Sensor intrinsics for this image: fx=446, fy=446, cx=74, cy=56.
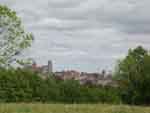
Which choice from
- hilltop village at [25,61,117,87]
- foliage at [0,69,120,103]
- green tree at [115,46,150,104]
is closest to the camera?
foliage at [0,69,120,103]

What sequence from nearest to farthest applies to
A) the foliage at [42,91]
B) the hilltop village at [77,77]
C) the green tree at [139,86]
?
1. the foliage at [42,91]
2. the green tree at [139,86]
3. the hilltop village at [77,77]


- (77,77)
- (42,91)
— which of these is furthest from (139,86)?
(77,77)

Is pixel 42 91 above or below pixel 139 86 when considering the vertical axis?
below

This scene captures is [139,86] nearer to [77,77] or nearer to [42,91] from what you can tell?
[42,91]

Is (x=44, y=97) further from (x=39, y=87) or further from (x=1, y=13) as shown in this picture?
(x=1, y=13)

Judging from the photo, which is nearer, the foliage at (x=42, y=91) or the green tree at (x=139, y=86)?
the foliage at (x=42, y=91)

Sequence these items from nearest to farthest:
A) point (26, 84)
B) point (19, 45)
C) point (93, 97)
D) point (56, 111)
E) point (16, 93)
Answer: point (56, 111)
point (19, 45)
point (16, 93)
point (26, 84)
point (93, 97)

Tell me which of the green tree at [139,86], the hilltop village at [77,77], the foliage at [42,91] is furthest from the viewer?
the hilltop village at [77,77]

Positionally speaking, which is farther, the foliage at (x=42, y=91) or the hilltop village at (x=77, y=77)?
the hilltop village at (x=77, y=77)

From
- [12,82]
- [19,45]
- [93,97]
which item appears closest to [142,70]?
[93,97]

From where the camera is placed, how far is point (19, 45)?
3566 cm

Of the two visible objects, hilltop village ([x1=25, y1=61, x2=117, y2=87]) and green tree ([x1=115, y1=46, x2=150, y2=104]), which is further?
hilltop village ([x1=25, y1=61, x2=117, y2=87])

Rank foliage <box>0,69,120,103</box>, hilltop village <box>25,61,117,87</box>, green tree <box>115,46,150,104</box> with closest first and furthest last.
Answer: foliage <box>0,69,120,103</box> < green tree <box>115,46,150,104</box> < hilltop village <box>25,61,117,87</box>

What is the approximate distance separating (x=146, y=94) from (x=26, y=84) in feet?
50.5
